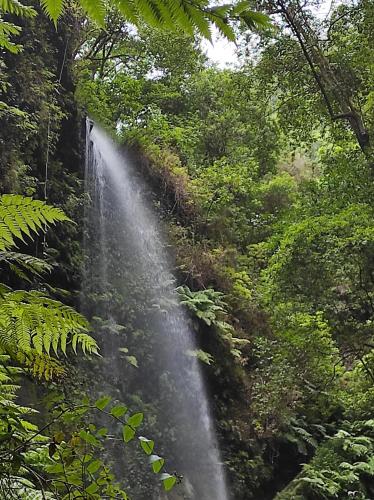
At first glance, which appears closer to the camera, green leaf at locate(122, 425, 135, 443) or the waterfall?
green leaf at locate(122, 425, 135, 443)

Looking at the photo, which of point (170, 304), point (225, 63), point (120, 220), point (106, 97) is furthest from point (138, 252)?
point (225, 63)

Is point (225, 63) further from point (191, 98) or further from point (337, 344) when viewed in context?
point (337, 344)

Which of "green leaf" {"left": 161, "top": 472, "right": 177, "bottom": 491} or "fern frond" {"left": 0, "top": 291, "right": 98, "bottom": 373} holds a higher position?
"fern frond" {"left": 0, "top": 291, "right": 98, "bottom": 373}

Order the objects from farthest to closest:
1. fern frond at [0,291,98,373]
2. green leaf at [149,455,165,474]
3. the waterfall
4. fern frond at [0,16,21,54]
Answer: the waterfall → fern frond at [0,16,21,54] → fern frond at [0,291,98,373] → green leaf at [149,455,165,474]

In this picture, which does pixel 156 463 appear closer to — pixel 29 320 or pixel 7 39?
pixel 29 320

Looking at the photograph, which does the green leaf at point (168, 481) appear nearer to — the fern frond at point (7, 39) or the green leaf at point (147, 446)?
the green leaf at point (147, 446)

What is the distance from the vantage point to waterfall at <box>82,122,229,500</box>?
23.0ft

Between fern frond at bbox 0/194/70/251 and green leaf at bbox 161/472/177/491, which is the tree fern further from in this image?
green leaf at bbox 161/472/177/491

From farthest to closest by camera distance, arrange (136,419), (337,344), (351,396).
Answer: (351,396), (337,344), (136,419)

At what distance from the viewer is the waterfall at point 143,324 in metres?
7.00

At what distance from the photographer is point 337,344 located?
7.23m

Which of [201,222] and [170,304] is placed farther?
[201,222]

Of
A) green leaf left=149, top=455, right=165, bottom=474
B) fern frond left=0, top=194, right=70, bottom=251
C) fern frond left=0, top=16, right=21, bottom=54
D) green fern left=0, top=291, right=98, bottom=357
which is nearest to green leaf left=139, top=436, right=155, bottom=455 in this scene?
green leaf left=149, top=455, right=165, bottom=474

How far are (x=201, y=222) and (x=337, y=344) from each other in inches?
159
